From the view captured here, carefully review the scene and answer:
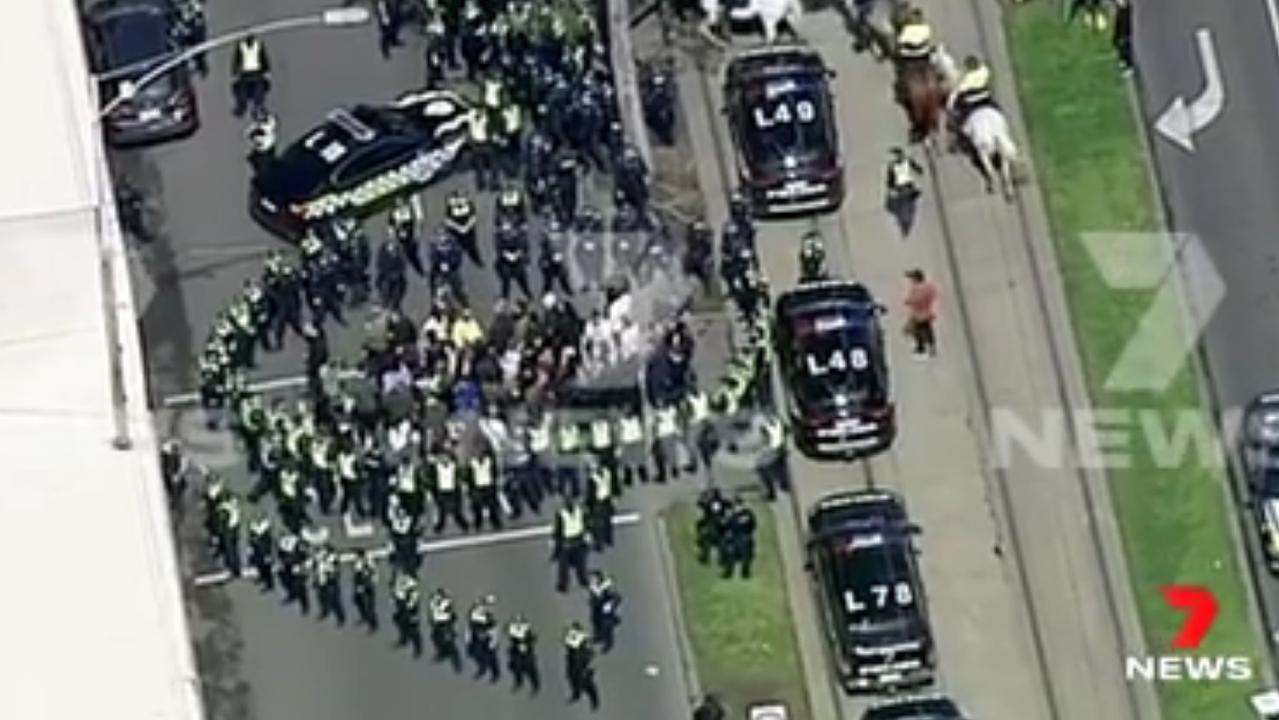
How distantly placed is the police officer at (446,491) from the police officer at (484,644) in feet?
4.67

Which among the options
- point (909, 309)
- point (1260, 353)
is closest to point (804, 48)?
point (909, 309)

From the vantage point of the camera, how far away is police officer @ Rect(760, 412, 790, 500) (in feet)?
168

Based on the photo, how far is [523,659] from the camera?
49.9 m

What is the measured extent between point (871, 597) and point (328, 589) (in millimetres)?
7717

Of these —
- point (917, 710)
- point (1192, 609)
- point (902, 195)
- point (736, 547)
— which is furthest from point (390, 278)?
point (1192, 609)

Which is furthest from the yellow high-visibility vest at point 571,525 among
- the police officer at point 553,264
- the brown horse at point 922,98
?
the brown horse at point 922,98

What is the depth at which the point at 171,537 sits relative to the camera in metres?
48.0

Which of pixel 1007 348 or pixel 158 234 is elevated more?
pixel 158 234

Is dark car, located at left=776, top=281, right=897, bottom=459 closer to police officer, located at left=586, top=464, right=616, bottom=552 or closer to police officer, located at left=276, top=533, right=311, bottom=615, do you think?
police officer, located at left=586, top=464, right=616, bottom=552

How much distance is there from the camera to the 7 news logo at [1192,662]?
5028 cm

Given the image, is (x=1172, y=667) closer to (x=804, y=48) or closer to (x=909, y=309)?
(x=909, y=309)

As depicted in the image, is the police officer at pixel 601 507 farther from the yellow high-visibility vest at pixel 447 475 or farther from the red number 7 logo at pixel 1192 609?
the red number 7 logo at pixel 1192 609

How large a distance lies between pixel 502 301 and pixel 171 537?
6.54 m

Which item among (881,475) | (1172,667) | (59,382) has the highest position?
(59,382)
